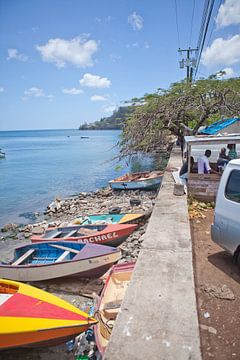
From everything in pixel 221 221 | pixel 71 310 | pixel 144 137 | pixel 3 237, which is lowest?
pixel 3 237

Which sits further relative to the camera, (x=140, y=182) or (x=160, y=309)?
(x=140, y=182)

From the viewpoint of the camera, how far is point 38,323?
4.16m

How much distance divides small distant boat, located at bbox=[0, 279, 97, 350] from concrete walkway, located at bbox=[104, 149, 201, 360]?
5.53ft

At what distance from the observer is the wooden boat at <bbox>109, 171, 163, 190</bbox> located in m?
15.6

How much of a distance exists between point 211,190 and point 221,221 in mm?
3907

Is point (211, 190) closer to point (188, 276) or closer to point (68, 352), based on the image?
point (188, 276)

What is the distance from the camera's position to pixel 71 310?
445cm

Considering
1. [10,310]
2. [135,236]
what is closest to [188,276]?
[10,310]

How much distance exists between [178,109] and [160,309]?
1550 cm

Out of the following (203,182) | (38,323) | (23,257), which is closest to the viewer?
(38,323)

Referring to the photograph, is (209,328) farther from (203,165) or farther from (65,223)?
(65,223)

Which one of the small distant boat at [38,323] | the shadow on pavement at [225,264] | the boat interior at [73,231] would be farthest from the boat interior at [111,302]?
the boat interior at [73,231]

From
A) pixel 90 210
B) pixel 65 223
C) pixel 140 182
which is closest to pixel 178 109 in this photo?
pixel 140 182

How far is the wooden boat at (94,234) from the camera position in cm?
805
